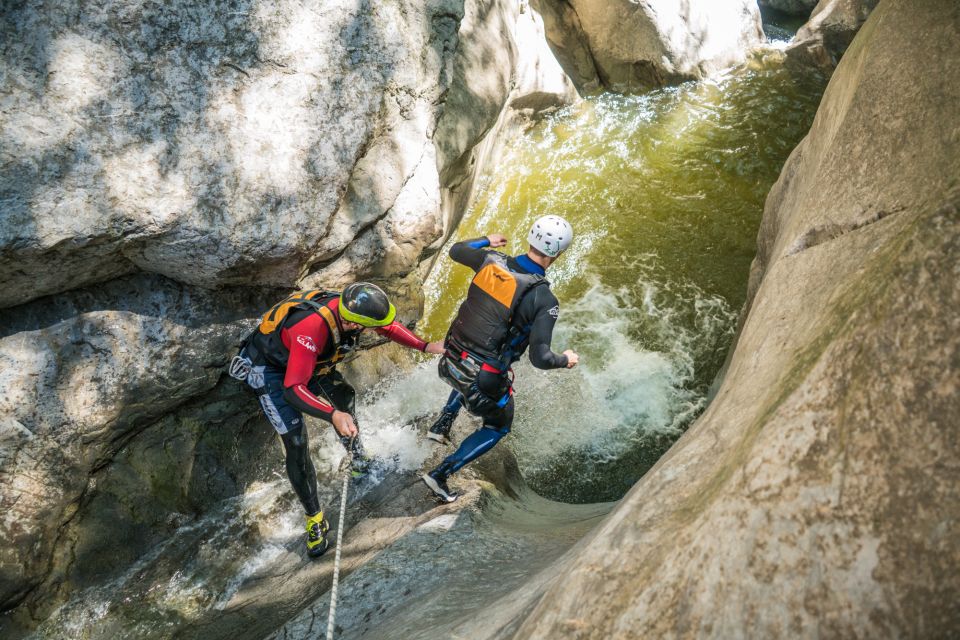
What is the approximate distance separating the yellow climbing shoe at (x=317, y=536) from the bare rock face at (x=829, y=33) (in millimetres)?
11942

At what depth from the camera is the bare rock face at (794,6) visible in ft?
49.5

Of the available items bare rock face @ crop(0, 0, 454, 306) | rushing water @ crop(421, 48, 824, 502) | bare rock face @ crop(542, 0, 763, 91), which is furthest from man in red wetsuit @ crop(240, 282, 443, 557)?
bare rock face @ crop(542, 0, 763, 91)

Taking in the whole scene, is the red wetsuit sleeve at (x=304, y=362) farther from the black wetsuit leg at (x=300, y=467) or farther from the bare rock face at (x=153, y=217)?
the bare rock face at (x=153, y=217)

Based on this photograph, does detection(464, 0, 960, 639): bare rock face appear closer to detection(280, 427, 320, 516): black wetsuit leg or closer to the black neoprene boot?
detection(280, 427, 320, 516): black wetsuit leg

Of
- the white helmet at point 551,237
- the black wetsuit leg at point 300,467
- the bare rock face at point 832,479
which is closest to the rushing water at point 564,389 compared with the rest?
the black wetsuit leg at point 300,467

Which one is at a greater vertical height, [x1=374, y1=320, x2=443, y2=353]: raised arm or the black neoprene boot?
[x1=374, y1=320, x2=443, y2=353]: raised arm

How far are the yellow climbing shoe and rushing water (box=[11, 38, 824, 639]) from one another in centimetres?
17

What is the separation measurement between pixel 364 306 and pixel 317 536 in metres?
2.04

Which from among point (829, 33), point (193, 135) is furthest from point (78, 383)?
point (829, 33)

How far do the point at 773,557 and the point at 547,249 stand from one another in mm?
3181

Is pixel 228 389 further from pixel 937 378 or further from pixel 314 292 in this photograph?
pixel 937 378

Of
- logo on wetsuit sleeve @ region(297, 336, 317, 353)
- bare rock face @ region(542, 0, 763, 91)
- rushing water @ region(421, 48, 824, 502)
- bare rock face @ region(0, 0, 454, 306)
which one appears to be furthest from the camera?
bare rock face @ region(542, 0, 763, 91)

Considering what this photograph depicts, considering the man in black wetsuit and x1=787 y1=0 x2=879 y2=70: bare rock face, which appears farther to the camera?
x1=787 y1=0 x2=879 y2=70: bare rock face

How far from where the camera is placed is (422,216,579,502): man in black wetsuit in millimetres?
4801
